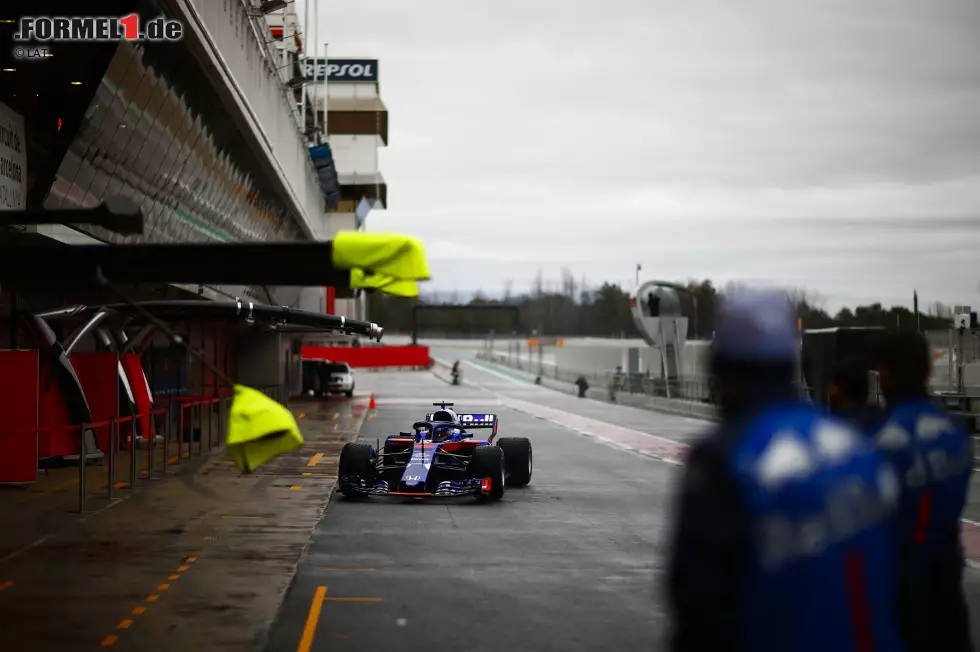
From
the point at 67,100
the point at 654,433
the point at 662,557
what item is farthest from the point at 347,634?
the point at 654,433

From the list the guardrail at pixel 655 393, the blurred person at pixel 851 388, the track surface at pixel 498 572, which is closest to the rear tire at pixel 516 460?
the track surface at pixel 498 572

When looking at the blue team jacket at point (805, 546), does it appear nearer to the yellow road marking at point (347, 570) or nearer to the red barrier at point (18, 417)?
the yellow road marking at point (347, 570)

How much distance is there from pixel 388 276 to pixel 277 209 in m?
29.2

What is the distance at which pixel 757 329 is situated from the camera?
3285 millimetres

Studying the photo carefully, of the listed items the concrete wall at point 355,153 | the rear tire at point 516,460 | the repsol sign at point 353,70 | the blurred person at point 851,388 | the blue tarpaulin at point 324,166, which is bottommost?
the rear tire at point 516,460

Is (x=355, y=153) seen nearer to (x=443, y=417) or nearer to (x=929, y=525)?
(x=443, y=417)

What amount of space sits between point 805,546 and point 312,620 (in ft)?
22.0

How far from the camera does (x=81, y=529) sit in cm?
1355

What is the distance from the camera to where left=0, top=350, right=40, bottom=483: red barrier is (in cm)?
1677

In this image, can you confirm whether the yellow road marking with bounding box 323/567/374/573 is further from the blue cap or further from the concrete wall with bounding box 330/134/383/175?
the concrete wall with bounding box 330/134/383/175

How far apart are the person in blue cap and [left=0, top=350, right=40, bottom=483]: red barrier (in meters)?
15.3

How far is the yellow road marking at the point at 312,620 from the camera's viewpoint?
8.38 m

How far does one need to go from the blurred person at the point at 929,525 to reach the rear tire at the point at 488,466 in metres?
12.1

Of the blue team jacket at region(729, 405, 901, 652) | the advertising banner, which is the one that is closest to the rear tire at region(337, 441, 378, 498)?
the advertising banner
